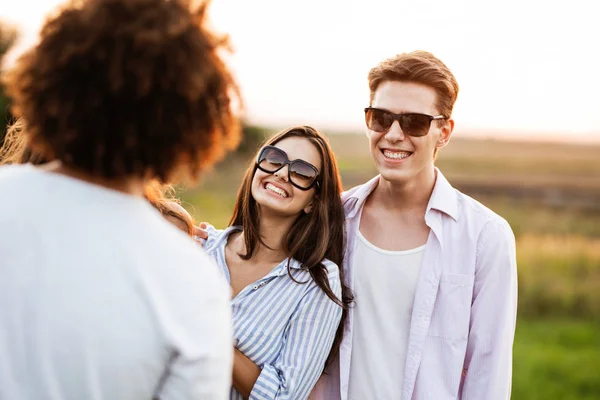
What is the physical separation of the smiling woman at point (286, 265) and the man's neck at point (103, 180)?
1.53m

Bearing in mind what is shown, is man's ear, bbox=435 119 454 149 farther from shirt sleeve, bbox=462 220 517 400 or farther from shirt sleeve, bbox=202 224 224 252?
shirt sleeve, bbox=202 224 224 252

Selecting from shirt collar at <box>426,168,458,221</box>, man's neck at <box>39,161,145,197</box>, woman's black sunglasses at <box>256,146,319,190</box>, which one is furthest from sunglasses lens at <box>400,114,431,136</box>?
man's neck at <box>39,161,145,197</box>

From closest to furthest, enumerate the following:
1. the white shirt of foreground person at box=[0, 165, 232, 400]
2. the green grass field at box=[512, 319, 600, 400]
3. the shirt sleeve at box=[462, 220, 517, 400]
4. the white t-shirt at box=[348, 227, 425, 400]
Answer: the white shirt of foreground person at box=[0, 165, 232, 400] → the shirt sleeve at box=[462, 220, 517, 400] → the white t-shirt at box=[348, 227, 425, 400] → the green grass field at box=[512, 319, 600, 400]

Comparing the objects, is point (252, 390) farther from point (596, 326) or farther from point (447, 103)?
point (596, 326)

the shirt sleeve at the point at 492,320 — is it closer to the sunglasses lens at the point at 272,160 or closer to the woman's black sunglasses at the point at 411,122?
the woman's black sunglasses at the point at 411,122

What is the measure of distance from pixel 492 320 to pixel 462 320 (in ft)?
0.49

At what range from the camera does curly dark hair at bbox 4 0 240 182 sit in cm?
157

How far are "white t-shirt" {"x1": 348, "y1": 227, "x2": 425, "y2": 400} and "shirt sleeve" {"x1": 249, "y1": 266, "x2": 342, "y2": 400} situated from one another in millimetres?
255

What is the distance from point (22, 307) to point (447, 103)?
9.08 feet

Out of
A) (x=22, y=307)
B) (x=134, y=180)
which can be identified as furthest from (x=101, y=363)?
(x=134, y=180)

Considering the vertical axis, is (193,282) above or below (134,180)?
below

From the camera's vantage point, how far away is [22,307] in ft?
5.06

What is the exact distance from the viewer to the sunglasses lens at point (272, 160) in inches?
135

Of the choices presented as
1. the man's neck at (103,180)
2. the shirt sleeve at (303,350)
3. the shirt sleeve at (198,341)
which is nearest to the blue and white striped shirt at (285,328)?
the shirt sleeve at (303,350)
